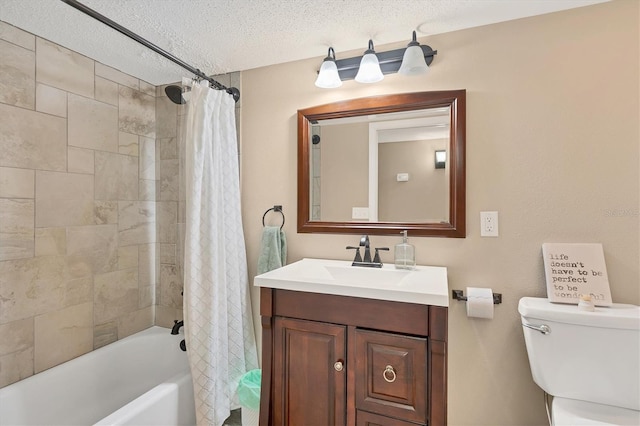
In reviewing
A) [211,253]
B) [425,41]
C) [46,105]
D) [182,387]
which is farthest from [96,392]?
[425,41]

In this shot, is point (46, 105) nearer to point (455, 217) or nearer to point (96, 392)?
point (96, 392)

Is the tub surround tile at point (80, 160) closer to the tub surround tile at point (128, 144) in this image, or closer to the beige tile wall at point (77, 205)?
the beige tile wall at point (77, 205)

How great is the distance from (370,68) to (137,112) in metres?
1.68

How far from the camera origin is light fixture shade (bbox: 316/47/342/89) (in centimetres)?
167

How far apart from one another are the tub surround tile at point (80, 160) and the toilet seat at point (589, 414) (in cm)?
263

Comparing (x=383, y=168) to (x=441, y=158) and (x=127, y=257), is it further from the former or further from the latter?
(x=127, y=257)

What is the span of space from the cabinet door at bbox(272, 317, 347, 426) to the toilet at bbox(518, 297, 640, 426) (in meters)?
0.82

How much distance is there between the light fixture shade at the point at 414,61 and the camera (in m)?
1.50

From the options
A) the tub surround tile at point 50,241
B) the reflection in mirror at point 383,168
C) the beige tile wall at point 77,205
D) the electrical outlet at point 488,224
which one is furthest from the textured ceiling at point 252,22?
the tub surround tile at point 50,241

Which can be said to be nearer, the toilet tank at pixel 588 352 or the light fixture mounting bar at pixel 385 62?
the toilet tank at pixel 588 352

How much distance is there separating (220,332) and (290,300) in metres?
0.59

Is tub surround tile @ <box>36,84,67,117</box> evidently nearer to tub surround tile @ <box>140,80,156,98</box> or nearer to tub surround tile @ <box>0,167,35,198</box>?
tub surround tile @ <box>0,167,35,198</box>

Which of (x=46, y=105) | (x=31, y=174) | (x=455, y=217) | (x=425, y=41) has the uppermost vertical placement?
(x=425, y=41)

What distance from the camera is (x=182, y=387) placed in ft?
5.32
